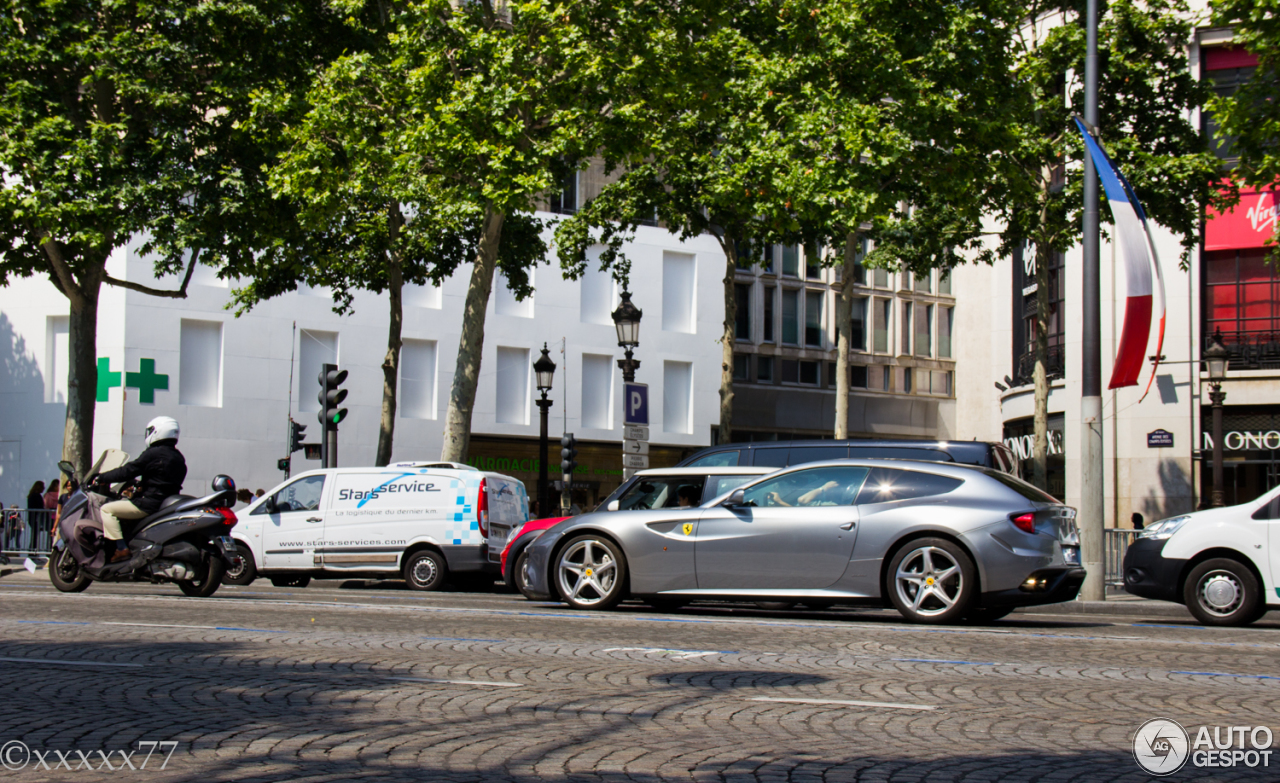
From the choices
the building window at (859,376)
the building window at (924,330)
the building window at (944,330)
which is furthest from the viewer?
the building window at (944,330)

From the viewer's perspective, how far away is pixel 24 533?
24.1 m

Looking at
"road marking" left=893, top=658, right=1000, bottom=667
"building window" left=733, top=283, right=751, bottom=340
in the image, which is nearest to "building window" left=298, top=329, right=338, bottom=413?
"building window" left=733, top=283, right=751, bottom=340

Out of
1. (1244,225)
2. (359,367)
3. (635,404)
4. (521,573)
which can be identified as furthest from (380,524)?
(1244,225)

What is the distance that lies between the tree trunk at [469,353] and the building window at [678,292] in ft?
68.7

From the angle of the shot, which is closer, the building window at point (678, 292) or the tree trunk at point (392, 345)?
the tree trunk at point (392, 345)

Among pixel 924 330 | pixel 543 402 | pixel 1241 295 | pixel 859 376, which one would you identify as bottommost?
pixel 543 402

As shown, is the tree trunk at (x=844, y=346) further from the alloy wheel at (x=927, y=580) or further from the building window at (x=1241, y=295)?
the alloy wheel at (x=927, y=580)

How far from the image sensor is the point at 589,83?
22.0 meters

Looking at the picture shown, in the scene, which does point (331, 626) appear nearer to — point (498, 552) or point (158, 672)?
point (158, 672)

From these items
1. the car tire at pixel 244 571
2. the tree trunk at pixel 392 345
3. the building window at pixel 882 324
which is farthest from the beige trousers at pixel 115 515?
the building window at pixel 882 324

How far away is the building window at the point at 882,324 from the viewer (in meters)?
55.4

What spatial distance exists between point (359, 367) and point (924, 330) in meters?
26.9

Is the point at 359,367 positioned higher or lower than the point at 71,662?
higher

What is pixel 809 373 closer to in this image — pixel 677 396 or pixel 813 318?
pixel 813 318
